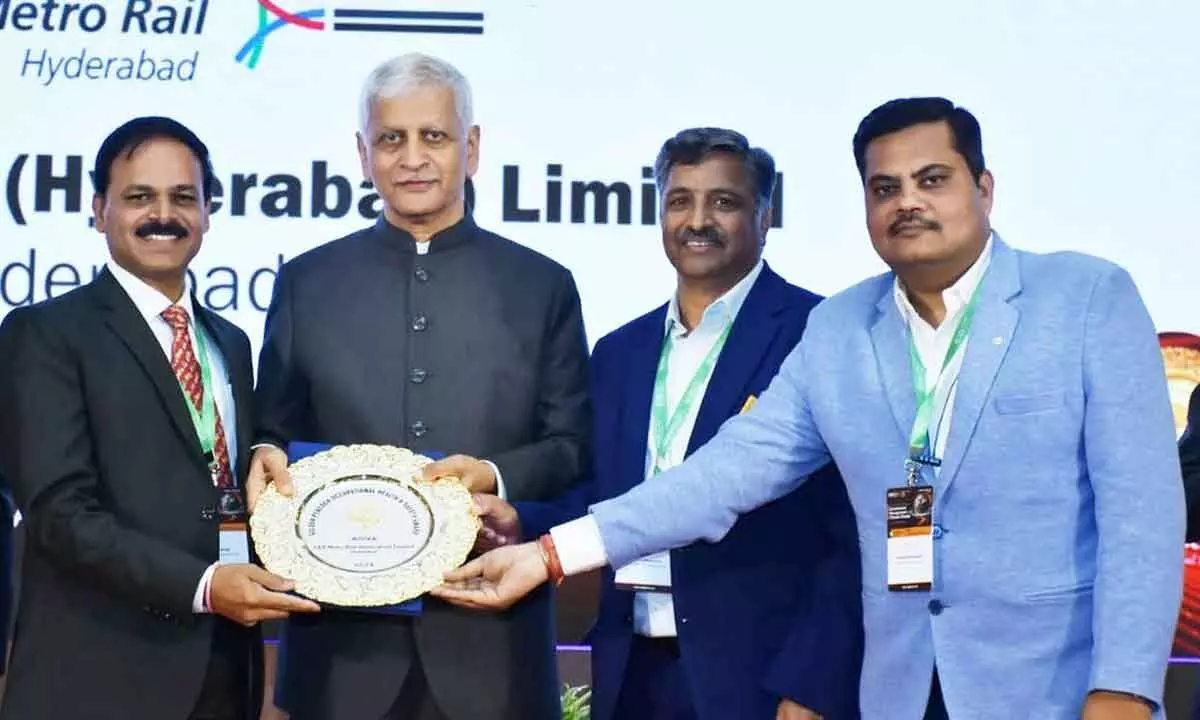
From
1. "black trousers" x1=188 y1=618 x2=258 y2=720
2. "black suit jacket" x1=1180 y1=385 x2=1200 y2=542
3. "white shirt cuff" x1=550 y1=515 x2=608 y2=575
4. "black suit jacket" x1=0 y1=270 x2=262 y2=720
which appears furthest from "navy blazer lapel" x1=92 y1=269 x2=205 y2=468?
"black suit jacket" x1=1180 y1=385 x2=1200 y2=542

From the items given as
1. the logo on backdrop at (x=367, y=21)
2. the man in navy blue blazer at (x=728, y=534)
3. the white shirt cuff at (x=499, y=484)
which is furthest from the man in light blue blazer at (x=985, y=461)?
the logo on backdrop at (x=367, y=21)

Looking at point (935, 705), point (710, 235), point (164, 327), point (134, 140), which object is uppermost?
point (134, 140)

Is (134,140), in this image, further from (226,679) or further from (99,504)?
(226,679)

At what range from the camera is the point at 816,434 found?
3.31m

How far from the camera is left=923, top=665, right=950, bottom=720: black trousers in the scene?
2.95 meters

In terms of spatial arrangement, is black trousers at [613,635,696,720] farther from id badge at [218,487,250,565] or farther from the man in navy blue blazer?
id badge at [218,487,250,565]

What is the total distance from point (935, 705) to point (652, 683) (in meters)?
0.78

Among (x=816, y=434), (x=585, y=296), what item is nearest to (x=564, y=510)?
(x=816, y=434)

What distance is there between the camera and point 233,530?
3273mm

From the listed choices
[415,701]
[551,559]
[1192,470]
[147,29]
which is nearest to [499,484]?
[551,559]

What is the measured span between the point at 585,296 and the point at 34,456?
7.90 ft

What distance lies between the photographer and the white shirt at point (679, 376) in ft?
11.7

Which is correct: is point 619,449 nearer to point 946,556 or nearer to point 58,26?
point 946,556

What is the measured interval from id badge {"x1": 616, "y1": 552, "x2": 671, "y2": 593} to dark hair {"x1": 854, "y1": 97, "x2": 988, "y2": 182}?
108 centimetres
